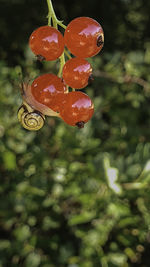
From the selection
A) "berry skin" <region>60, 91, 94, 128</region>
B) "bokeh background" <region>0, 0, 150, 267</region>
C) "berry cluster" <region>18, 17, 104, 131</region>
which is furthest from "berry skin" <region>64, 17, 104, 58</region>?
"bokeh background" <region>0, 0, 150, 267</region>

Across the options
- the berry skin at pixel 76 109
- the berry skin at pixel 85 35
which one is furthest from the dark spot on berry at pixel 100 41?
the berry skin at pixel 76 109

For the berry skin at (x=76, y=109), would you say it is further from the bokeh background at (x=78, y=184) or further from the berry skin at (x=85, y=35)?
the bokeh background at (x=78, y=184)

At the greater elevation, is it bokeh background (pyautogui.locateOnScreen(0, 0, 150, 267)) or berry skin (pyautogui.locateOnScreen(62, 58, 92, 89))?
berry skin (pyautogui.locateOnScreen(62, 58, 92, 89))

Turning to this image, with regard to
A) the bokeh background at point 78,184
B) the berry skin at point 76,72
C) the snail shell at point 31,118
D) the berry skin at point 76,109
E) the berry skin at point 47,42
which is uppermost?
the berry skin at point 47,42

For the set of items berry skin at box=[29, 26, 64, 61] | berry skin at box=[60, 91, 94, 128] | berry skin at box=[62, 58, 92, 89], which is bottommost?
berry skin at box=[60, 91, 94, 128]

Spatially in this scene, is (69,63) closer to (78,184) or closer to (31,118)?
(31,118)

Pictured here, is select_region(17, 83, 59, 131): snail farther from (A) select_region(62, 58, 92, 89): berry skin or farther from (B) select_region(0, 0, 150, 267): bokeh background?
(B) select_region(0, 0, 150, 267): bokeh background
